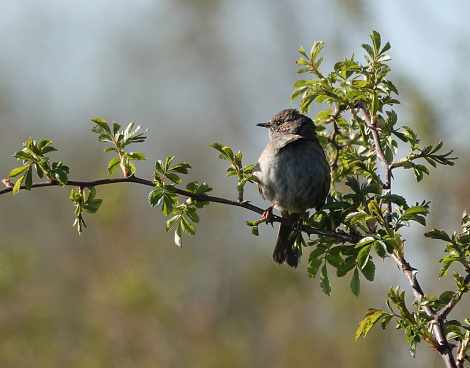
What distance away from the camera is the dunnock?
5176 millimetres

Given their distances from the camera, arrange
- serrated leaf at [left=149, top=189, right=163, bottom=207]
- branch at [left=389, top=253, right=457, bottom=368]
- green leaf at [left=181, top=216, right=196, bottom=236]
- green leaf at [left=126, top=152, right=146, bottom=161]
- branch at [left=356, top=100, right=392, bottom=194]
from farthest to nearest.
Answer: branch at [left=356, top=100, right=392, bottom=194] < green leaf at [left=181, top=216, right=196, bottom=236] < green leaf at [left=126, top=152, right=146, bottom=161] < serrated leaf at [left=149, top=189, right=163, bottom=207] < branch at [left=389, top=253, right=457, bottom=368]

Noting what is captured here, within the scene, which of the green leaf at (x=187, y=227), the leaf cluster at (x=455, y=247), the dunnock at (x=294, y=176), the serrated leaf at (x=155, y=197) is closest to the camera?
the leaf cluster at (x=455, y=247)

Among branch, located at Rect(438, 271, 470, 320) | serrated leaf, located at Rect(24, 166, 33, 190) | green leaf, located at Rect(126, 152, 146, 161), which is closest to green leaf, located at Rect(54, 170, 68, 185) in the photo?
serrated leaf, located at Rect(24, 166, 33, 190)

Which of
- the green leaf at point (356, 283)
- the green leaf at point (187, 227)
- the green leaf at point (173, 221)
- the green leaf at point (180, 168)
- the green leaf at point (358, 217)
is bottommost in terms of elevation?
the green leaf at point (356, 283)

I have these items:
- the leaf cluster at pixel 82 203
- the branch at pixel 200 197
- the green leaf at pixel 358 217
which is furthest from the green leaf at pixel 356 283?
the leaf cluster at pixel 82 203

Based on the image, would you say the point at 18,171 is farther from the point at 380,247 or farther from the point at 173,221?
the point at 380,247

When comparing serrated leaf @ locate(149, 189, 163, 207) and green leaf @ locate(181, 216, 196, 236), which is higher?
serrated leaf @ locate(149, 189, 163, 207)

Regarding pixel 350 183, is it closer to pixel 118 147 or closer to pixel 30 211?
pixel 118 147

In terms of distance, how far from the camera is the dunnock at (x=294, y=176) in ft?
17.0

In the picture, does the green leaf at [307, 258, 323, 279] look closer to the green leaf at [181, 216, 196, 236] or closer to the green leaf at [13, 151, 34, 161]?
the green leaf at [181, 216, 196, 236]

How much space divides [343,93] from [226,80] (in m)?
15.7

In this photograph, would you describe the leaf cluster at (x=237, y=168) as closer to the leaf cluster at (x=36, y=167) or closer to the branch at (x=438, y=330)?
the leaf cluster at (x=36, y=167)

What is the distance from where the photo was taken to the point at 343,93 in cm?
402

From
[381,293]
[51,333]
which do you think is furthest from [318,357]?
[51,333]
